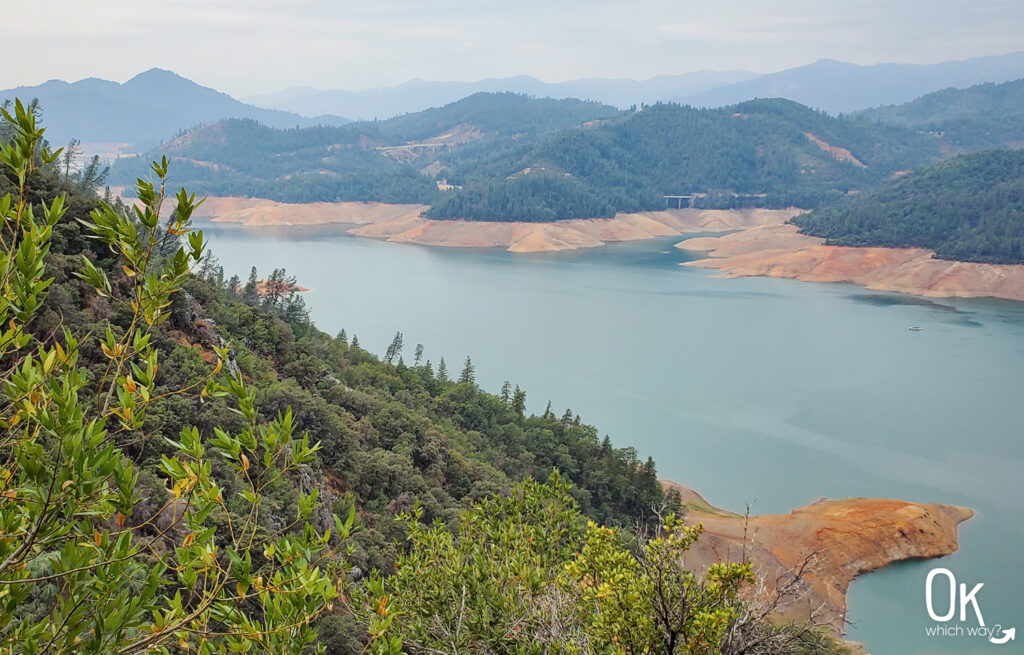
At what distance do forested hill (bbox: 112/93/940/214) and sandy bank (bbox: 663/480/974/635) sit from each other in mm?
63605

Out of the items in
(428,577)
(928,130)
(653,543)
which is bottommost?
(428,577)

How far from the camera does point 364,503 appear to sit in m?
13.2

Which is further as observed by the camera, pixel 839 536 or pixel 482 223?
pixel 482 223

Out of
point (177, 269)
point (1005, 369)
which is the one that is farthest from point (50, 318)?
point (1005, 369)

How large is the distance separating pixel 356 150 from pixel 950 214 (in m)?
99.0

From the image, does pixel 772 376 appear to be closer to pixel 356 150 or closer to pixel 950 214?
pixel 950 214

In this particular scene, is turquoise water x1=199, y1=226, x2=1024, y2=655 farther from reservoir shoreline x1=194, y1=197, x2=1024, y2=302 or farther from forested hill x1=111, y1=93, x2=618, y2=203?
forested hill x1=111, y1=93, x2=618, y2=203

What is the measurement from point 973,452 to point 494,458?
15416 millimetres

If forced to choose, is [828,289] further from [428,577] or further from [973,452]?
[428,577]

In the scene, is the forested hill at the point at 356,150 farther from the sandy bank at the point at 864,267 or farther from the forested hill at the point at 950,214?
the forested hill at the point at 950,214

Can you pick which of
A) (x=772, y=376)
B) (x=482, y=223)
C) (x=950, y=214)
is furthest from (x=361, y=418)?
(x=482, y=223)

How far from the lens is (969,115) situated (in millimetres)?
134000

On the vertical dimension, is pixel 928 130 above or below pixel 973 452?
above

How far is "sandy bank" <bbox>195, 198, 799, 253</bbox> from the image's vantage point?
77188 mm
